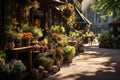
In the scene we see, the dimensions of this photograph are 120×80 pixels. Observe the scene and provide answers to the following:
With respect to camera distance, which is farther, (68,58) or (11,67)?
(68,58)

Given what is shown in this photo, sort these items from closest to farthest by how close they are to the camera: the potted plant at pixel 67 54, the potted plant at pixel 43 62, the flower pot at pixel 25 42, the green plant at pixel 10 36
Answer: the green plant at pixel 10 36 → the flower pot at pixel 25 42 → the potted plant at pixel 43 62 → the potted plant at pixel 67 54

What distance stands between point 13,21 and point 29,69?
6.67 feet

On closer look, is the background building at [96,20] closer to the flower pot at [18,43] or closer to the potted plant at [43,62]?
the potted plant at [43,62]

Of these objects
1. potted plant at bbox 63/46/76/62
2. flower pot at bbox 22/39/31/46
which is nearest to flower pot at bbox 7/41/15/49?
flower pot at bbox 22/39/31/46

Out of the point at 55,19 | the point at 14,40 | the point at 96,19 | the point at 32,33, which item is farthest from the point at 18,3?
the point at 96,19

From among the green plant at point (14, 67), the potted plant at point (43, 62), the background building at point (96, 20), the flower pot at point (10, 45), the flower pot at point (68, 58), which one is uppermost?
the background building at point (96, 20)

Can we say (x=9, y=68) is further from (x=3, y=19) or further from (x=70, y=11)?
(x=70, y=11)

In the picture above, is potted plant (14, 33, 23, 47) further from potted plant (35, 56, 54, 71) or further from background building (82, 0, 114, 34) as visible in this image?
background building (82, 0, 114, 34)

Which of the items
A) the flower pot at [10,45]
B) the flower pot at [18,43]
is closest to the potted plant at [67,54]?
the flower pot at [18,43]

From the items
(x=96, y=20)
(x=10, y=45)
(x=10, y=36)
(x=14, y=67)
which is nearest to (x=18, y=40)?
(x=10, y=36)

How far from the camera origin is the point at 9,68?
793 centimetres

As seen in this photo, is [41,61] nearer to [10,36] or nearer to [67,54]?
[10,36]

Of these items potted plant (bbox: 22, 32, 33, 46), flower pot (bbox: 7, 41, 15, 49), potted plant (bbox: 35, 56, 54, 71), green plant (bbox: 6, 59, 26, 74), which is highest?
potted plant (bbox: 22, 32, 33, 46)

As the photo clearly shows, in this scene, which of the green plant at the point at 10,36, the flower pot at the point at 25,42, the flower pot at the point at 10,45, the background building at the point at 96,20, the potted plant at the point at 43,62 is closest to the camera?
the flower pot at the point at 10,45
